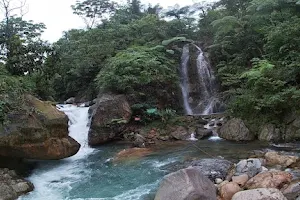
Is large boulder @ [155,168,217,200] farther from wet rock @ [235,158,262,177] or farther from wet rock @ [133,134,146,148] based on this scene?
wet rock @ [133,134,146,148]

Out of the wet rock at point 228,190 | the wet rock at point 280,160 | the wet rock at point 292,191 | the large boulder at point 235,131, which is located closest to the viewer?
the wet rock at point 292,191

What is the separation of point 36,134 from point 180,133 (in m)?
6.26

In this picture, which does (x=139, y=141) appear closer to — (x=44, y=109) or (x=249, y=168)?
(x=44, y=109)

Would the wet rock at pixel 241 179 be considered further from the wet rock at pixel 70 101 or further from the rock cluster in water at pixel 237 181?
the wet rock at pixel 70 101

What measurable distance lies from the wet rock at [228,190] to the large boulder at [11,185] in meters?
5.07

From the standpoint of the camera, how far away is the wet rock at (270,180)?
22.5 feet

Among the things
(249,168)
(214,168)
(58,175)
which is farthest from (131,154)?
(249,168)

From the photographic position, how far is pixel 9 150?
389 inches

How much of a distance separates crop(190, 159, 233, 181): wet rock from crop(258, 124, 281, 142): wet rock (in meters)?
3.57

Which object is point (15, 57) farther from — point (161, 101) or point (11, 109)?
point (161, 101)

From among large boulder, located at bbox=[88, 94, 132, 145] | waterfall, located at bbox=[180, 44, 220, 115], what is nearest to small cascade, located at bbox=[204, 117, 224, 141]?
waterfall, located at bbox=[180, 44, 220, 115]

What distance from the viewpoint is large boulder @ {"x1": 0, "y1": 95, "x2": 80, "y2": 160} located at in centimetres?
980

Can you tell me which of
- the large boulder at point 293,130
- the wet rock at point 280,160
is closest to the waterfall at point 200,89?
the large boulder at point 293,130

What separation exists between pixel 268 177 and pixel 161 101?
978cm
